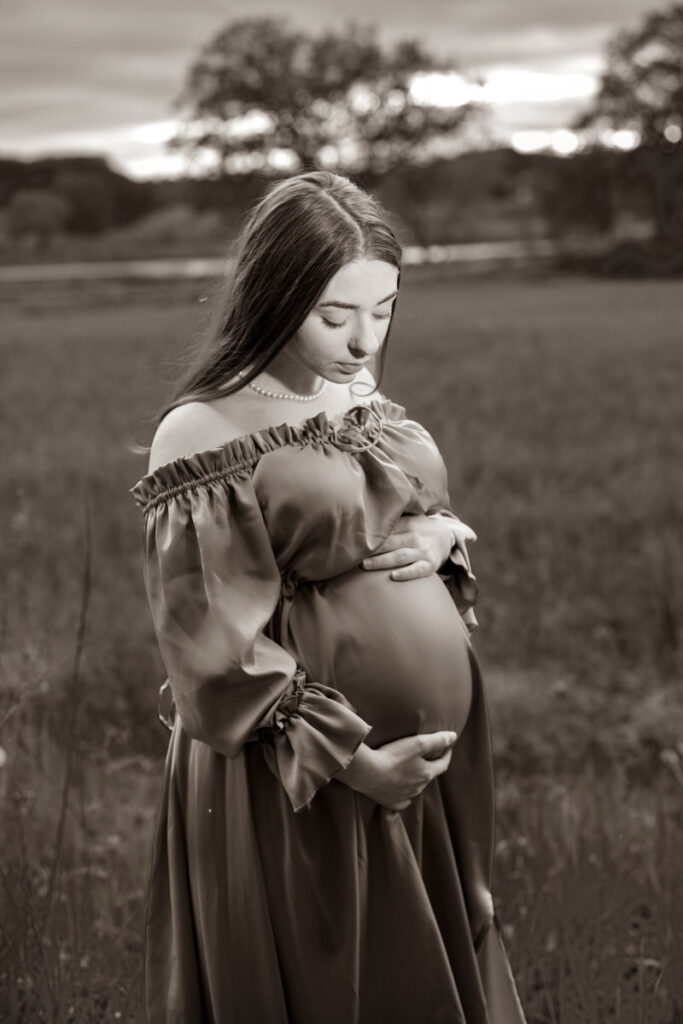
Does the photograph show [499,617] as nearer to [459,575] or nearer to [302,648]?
[459,575]

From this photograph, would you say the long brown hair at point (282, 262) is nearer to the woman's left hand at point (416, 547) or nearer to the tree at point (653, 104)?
the woman's left hand at point (416, 547)

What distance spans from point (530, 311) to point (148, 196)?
5.53 meters

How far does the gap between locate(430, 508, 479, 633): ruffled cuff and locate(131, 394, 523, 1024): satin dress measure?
0.08 metres

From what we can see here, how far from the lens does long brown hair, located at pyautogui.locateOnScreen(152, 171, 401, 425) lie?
1.56 metres

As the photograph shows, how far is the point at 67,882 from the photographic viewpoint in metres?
2.54

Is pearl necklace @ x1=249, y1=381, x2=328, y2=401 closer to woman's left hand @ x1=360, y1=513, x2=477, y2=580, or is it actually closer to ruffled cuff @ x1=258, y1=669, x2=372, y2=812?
woman's left hand @ x1=360, y1=513, x2=477, y2=580

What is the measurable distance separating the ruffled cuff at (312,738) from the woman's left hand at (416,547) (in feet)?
0.70

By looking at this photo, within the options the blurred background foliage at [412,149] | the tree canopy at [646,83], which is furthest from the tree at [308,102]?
the tree canopy at [646,83]

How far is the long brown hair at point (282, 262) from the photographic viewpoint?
1.56m

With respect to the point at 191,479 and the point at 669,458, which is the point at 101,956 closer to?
the point at 191,479

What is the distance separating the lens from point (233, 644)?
1499 mm

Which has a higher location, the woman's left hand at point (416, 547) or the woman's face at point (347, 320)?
the woman's face at point (347, 320)

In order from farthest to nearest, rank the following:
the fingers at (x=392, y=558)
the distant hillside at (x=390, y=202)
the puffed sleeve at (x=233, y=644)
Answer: the distant hillside at (x=390, y=202), the fingers at (x=392, y=558), the puffed sleeve at (x=233, y=644)

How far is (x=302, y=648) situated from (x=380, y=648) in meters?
0.11
